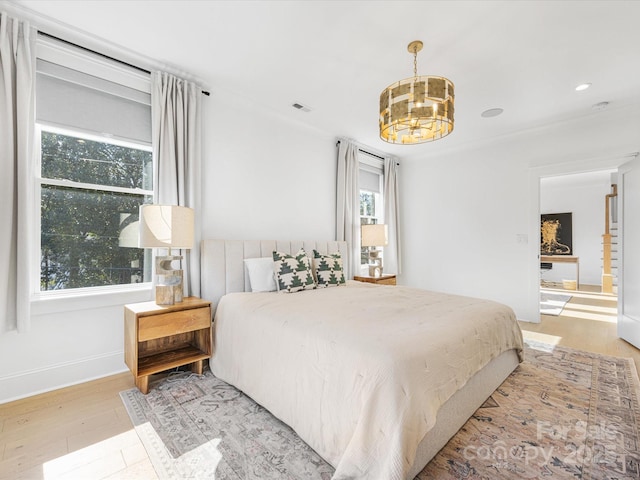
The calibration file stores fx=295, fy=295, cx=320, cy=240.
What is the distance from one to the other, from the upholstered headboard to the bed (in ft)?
0.74

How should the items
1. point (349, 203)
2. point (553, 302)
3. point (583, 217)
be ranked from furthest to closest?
1. point (583, 217)
2. point (553, 302)
3. point (349, 203)

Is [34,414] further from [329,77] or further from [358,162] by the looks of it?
[358,162]

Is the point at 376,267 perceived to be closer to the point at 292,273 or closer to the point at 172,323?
the point at 292,273

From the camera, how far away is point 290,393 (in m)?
1.72

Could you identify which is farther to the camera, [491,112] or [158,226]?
[491,112]

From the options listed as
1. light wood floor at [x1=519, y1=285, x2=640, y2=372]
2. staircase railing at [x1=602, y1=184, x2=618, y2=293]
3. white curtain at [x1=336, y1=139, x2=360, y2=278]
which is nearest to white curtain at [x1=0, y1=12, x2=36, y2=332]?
white curtain at [x1=336, y1=139, x2=360, y2=278]

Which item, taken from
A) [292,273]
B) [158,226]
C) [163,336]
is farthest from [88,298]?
[292,273]

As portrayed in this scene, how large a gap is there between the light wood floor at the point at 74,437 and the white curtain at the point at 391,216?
4.13m

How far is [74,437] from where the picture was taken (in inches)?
68.1

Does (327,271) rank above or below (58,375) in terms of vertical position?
above

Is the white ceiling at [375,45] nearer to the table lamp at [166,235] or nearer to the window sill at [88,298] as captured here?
the table lamp at [166,235]

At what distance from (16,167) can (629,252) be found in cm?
589

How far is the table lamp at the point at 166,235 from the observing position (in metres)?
2.24

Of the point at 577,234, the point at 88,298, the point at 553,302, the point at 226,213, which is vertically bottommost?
the point at 553,302
